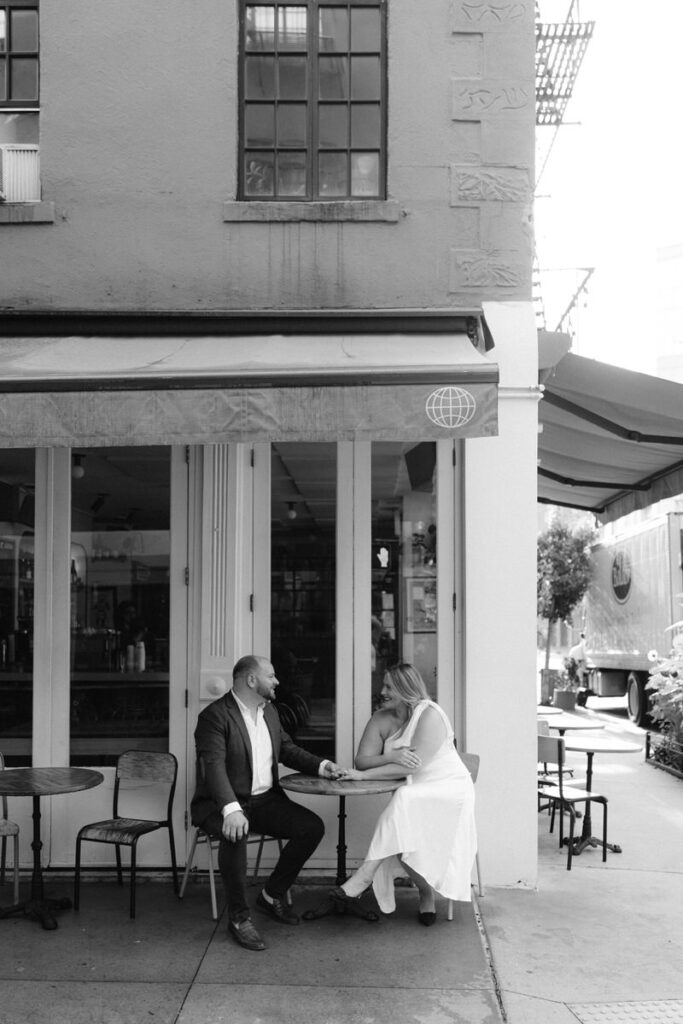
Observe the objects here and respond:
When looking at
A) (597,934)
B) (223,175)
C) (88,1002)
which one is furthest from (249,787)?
(223,175)

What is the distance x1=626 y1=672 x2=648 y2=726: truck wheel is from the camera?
17.1m

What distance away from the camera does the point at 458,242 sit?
6.90 metres

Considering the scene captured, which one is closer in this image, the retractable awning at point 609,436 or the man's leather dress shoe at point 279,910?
the man's leather dress shoe at point 279,910

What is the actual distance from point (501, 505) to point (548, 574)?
54.6 ft

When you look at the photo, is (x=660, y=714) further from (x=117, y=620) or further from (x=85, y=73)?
(x=85, y=73)

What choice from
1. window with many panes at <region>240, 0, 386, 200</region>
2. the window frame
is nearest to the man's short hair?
window with many panes at <region>240, 0, 386, 200</region>

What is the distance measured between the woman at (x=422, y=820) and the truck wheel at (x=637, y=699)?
11.9m

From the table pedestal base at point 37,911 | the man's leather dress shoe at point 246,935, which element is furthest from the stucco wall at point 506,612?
the table pedestal base at point 37,911

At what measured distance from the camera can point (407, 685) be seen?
620 centimetres

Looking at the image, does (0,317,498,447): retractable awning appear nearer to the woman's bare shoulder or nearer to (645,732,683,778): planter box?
the woman's bare shoulder

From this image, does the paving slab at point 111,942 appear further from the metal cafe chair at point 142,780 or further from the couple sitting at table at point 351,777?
the couple sitting at table at point 351,777

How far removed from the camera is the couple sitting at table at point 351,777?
5855mm

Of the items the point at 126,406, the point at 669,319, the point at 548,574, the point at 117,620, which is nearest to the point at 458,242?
the point at 126,406

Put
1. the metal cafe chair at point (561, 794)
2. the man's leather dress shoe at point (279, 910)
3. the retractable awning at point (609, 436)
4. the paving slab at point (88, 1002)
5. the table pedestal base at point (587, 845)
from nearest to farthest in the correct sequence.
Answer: the paving slab at point (88, 1002) → the man's leather dress shoe at point (279, 910) → the metal cafe chair at point (561, 794) → the table pedestal base at point (587, 845) → the retractable awning at point (609, 436)
